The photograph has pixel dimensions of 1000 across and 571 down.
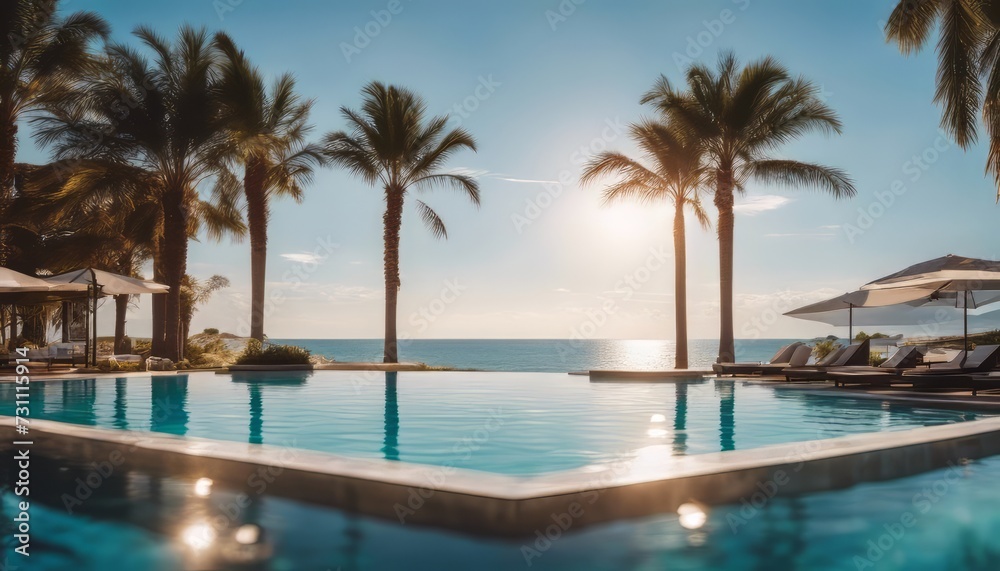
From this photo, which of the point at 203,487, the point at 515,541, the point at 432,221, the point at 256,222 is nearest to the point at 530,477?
the point at 515,541

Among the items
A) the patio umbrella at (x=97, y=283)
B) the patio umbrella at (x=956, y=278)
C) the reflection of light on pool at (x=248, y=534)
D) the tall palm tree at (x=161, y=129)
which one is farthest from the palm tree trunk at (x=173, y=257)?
the reflection of light on pool at (x=248, y=534)

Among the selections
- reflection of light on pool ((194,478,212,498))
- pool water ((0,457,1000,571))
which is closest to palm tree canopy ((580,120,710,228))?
pool water ((0,457,1000,571))

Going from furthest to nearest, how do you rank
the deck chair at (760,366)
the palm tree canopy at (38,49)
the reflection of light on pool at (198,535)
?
the palm tree canopy at (38,49), the deck chair at (760,366), the reflection of light on pool at (198,535)

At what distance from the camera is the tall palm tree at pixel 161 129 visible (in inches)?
849

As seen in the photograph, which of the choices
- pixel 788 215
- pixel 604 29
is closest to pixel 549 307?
pixel 788 215

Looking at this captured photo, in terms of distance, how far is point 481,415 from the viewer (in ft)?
37.8

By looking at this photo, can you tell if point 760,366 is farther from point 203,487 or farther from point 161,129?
point 161,129

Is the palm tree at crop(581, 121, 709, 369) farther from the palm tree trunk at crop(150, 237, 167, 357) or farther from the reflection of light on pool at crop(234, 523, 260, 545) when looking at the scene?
the reflection of light on pool at crop(234, 523, 260, 545)

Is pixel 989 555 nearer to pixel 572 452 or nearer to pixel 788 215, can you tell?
pixel 572 452

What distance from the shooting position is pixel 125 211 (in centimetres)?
2500

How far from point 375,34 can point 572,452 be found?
515 inches

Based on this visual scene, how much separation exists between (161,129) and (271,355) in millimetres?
7292

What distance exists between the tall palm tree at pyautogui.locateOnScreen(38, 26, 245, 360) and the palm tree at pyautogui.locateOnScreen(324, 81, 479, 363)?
4.07m

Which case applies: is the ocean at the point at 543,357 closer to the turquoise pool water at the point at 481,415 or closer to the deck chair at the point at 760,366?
the deck chair at the point at 760,366
